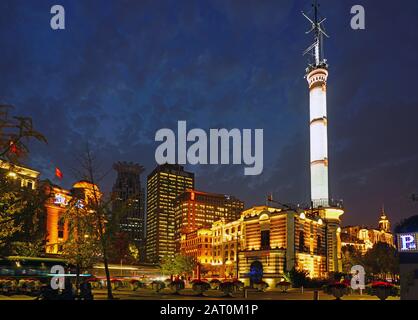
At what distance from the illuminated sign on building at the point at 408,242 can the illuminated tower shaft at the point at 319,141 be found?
70.5 meters

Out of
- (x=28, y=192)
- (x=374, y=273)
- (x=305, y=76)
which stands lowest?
(x=374, y=273)

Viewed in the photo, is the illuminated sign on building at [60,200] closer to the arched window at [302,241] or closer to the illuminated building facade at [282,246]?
the illuminated building facade at [282,246]

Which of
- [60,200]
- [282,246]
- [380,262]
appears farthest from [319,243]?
[60,200]

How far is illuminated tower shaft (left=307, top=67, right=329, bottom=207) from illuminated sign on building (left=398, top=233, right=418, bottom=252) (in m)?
70.5

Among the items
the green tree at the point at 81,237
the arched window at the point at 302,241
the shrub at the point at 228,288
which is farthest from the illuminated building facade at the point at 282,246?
the green tree at the point at 81,237

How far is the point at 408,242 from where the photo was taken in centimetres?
3425

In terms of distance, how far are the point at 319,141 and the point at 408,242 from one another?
244 ft

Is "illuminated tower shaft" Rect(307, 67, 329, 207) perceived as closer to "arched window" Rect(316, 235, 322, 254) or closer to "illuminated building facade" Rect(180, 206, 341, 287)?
"illuminated building facade" Rect(180, 206, 341, 287)
